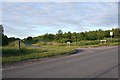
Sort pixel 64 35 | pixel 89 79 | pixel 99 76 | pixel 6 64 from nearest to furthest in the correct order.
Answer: pixel 89 79 < pixel 99 76 < pixel 6 64 < pixel 64 35

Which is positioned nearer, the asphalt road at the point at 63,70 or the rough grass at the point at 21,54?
the asphalt road at the point at 63,70

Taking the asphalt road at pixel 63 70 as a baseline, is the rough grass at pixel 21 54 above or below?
above

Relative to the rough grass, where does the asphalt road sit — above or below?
below

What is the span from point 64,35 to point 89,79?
77548mm

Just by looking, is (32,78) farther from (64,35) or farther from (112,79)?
(64,35)

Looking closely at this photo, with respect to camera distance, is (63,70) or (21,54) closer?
(63,70)

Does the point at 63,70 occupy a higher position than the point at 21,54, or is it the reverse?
the point at 21,54

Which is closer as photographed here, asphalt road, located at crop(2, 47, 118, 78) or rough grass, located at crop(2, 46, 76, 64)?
asphalt road, located at crop(2, 47, 118, 78)

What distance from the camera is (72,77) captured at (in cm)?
1187

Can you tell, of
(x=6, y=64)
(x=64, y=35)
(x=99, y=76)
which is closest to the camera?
(x=99, y=76)

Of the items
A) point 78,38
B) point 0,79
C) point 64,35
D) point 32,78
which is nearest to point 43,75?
point 32,78

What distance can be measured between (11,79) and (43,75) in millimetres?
1537

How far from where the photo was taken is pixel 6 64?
1720 centimetres

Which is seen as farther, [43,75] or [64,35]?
[64,35]
